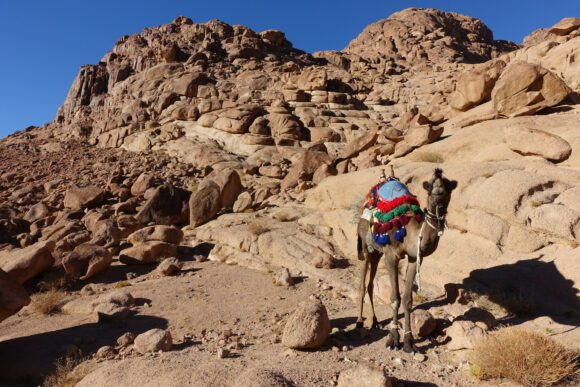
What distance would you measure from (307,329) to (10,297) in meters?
6.63

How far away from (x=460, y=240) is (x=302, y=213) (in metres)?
6.77

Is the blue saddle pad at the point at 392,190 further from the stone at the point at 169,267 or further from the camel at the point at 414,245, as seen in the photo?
the stone at the point at 169,267

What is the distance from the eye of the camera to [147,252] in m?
13.1

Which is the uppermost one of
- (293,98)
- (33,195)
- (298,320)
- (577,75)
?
(293,98)

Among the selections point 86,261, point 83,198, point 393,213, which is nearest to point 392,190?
point 393,213

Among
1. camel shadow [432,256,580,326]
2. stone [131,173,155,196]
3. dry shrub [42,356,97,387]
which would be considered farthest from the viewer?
stone [131,173,155,196]

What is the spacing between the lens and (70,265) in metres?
11.7

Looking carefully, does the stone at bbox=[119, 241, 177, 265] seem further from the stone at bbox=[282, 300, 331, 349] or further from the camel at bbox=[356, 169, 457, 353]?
the camel at bbox=[356, 169, 457, 353]

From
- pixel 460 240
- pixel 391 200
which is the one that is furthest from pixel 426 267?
pixel 391 200

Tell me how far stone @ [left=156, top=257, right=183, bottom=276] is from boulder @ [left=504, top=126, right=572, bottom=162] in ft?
40.2

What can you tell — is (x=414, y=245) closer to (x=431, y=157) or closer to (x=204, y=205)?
(x=431, y=157)

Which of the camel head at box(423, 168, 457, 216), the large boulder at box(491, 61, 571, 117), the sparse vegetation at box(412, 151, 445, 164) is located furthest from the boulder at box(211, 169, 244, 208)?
the camel head at box(423, 168, 457, 216)

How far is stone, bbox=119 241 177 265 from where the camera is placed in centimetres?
1302

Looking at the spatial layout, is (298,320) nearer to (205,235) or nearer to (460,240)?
(460,240)
